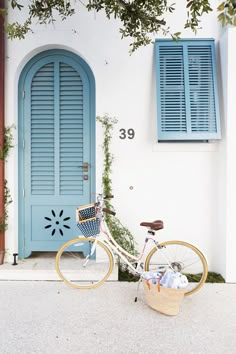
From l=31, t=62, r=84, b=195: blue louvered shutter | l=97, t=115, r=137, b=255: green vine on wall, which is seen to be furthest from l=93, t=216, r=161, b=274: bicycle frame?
l=31, t=62, r=84, b=195: blue louvered shutter

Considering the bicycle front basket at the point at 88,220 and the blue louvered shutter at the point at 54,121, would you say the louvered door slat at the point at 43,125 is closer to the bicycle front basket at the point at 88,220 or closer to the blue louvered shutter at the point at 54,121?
the blue louvered shutter at the point at 54,121

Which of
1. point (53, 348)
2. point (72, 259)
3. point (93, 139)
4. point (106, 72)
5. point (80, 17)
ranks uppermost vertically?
point (80, 17)

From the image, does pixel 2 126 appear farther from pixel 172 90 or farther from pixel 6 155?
pixel 172 90

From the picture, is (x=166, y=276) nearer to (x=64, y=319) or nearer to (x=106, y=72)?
(x=64, y=319)

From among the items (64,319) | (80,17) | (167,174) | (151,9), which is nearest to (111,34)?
(80,17)

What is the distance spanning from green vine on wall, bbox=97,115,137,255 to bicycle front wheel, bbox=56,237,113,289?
31 cm

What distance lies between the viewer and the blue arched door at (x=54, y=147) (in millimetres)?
3824

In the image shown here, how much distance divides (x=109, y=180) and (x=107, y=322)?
5.57 feet

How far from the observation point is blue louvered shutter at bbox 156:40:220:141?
3537mm

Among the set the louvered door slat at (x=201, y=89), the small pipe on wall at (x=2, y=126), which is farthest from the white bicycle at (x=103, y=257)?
the louvered door slat at (x=201, y=89)

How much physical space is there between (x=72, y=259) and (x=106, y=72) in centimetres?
256

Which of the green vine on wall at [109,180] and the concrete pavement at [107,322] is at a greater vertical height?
the green vine on wall at [109,180]

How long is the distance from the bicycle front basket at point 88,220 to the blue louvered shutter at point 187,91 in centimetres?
130

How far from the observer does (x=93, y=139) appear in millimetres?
3842
